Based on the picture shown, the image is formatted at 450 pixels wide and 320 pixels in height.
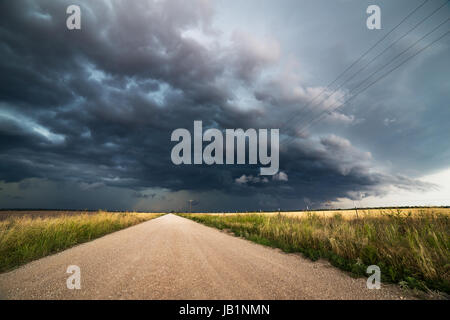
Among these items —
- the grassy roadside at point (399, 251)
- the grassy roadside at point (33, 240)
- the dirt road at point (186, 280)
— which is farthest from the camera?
the grassy roadside at point (33, 240)

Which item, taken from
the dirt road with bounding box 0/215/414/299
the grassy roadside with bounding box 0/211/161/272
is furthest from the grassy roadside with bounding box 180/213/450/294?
the grassy roadside with bounding box 0/211/161/272

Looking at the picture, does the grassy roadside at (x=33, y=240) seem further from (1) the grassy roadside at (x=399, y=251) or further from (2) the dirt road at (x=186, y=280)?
(1) the grassy roadside at (x=399, y=251)

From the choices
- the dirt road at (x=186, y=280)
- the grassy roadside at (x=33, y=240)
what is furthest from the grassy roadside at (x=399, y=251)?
the grassy roadside at (x=33, y=240)

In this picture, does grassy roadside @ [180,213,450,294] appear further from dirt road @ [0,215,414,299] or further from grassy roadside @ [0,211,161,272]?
grassy roadside @ [0,211,161,272]

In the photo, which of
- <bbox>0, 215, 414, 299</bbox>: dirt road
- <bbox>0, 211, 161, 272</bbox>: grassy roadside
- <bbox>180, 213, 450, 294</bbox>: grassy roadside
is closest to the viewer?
Result: <bbox>0, 215, 414, 299</bbox>: dirt road

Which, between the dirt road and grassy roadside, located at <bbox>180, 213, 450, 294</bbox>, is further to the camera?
grassy roadside, located at <bbox>180, 213, 450, 294</bbox>

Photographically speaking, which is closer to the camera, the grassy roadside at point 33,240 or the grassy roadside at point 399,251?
the grassy roadside at point 399,251

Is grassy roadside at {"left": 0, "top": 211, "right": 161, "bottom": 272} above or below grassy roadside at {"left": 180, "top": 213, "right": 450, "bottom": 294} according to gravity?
below

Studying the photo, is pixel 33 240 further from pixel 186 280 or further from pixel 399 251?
pixel 399 251

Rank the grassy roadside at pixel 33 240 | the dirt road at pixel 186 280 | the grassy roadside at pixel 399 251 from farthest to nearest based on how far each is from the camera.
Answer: the grassy roadside at pixel 33 240, the grassy roadside at pixel 399 251, the dirt road at pixel 186 280

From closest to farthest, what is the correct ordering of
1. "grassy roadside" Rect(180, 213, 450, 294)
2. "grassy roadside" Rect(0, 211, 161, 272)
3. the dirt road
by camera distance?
the dirt road
"grassy roadside" Rect(180, 213, 450, 294)
"grassy roadside" Rect(0, 211, 161, 272)
